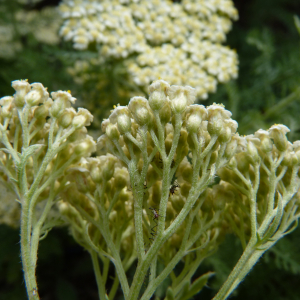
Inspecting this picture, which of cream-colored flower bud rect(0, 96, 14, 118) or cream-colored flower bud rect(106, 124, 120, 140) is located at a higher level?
cream-colored flower bud rect(106, 124, 120, 140)

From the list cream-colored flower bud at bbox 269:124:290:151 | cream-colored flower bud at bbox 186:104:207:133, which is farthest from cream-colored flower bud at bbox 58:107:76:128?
cream-colored flower bud at bbox 269:124:290:151

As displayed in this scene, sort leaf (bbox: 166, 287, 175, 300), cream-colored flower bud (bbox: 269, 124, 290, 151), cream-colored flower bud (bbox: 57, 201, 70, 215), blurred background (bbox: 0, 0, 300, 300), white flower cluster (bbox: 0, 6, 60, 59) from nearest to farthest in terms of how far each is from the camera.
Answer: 1. leaf (bbox: 166, 287, 175, 300)
2. cream-colored flower bud (bbox: 269, 124, 290, 151)
3. cream-colored flower bud (bbox: 57, 201, 70, 215)
4. blurred background (bbox: 0, 0, 300, 300)
5. white flower cluster (bbox: 0, 6, 60, 59)

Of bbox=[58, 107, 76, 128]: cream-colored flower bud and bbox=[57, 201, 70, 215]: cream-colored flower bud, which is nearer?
bbox=[58, 107, 76, 128]: cream-colored flower bud

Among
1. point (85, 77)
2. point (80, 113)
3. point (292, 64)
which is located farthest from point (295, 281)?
point (85, 77)

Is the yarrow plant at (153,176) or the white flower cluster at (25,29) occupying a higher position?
the yarrow plant at (153,176)

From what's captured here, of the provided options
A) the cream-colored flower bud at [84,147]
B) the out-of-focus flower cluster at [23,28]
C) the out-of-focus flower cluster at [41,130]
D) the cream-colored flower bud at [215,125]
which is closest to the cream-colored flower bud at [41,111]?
the out-of-focus flower cluster at [41,130]

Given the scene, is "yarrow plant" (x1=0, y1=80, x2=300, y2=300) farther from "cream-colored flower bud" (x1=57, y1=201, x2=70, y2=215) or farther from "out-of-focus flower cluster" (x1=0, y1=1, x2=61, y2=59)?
"out-of-focus flower cluster" (x1=0, y1=1, x2=61, y2=59)

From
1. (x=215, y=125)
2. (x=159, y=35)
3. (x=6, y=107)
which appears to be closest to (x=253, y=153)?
(x=215, y=125)

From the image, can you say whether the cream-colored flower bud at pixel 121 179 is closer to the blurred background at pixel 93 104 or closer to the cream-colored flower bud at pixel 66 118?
the cream-colored flower bud at pixel 66 118

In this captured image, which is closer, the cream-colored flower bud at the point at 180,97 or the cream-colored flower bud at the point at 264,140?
the cream-colored flower bud at the point at 180,97
